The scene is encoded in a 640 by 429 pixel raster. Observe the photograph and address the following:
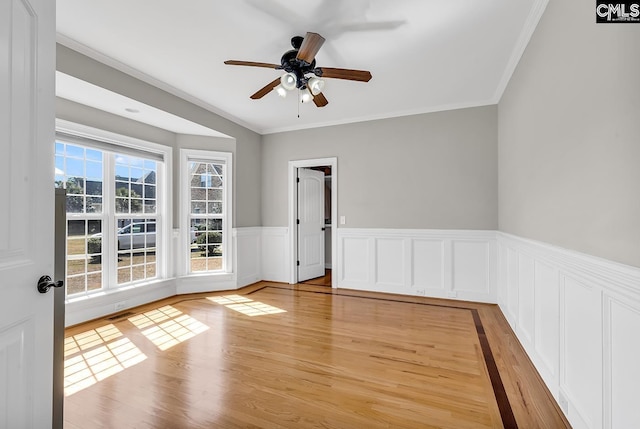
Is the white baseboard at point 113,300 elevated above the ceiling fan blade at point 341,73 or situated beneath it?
situated beneath

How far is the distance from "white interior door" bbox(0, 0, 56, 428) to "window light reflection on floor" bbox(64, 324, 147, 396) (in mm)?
1205

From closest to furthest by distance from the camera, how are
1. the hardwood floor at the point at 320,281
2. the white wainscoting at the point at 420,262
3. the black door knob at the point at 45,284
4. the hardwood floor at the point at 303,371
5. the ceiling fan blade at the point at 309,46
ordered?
the black door knob at the point at 45,284 → the hardwood floor at the point at 303,371 → the ceiling fan blade at the point at 309,46 → the white wainscoting at the point at 420,262 → the hardwood floor at the point at 320,281

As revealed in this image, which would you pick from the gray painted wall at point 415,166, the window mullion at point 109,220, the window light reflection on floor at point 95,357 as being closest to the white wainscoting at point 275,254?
the gray painted wall at point 415,166

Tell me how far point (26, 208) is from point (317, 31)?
2.34 m

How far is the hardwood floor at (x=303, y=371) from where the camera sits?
182 cm

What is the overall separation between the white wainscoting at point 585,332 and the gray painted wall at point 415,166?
171 centimetres

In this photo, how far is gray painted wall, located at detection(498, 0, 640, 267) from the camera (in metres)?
1.25

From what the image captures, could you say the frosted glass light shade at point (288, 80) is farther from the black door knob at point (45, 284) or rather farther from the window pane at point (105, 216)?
the window pane at point (105, 216)

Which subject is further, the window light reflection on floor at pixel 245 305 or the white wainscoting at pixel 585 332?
the window light reflection on floor at pixel 245 305

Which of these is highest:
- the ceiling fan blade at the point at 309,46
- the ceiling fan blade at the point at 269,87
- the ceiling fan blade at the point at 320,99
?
the ceiling fan blade at the point at 309,46

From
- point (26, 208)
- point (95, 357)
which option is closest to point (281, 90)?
point (26, 208)

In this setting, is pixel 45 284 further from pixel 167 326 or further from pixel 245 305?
pixel 245 305

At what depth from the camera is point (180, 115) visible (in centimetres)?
381

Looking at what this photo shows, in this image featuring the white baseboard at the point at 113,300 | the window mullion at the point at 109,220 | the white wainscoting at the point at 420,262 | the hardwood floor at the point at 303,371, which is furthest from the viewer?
the white wainscoting at the point at 420,262
